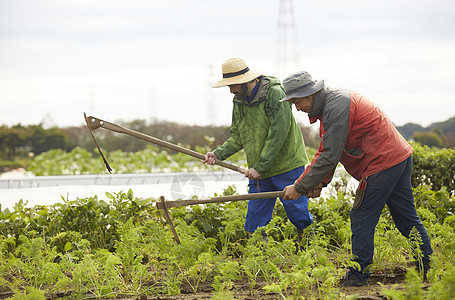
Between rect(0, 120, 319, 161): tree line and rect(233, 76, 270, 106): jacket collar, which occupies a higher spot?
rect(233, 76, 270, 106): jacket collar

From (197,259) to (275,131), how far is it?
1259 millimetres

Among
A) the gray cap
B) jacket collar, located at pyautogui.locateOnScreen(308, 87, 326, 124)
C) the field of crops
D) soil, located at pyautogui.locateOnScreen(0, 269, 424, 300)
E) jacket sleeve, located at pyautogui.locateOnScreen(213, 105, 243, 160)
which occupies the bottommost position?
soil, located at pyautogui.locateOnScreen(0, 269, 424, 300)

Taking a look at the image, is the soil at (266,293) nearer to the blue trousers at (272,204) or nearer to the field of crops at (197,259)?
the field of crops at (197,259)

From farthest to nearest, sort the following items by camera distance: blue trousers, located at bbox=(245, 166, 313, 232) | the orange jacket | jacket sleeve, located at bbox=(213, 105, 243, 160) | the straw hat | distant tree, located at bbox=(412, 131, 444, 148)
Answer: distant tree, located at bbox=(412, 131, 444, 148) → jacket sleeve, located at bbox=(213, 105, 243, 160) → blue trousers, located at bbox=(245, 166, 313, 232) → the straw hat → the orange jacket

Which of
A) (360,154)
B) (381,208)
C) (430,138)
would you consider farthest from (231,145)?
(430,138)

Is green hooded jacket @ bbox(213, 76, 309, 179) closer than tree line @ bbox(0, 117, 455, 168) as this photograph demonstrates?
Yes

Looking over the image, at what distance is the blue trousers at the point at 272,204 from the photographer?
4602mm

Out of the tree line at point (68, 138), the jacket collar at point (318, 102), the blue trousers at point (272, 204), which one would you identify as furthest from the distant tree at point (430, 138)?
the jacket collar at point (318, 102)

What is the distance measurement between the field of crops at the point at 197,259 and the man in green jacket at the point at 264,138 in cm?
23

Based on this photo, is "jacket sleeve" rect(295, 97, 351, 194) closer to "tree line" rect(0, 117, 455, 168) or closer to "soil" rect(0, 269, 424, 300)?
"soil" rect(0, 269, 424, 300)

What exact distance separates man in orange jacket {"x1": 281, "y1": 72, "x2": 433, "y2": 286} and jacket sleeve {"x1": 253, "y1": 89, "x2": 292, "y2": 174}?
2.19 feet

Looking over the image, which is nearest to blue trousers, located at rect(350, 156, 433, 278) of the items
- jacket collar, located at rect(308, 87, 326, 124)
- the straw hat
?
jacket collar, located at rect(308, 87, 326, 124)

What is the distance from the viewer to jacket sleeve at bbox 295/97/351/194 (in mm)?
3541

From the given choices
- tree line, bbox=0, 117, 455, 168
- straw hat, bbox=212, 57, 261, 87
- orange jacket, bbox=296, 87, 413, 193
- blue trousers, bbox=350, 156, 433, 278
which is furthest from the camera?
tree line, bbox=0, 117, 455, 168
